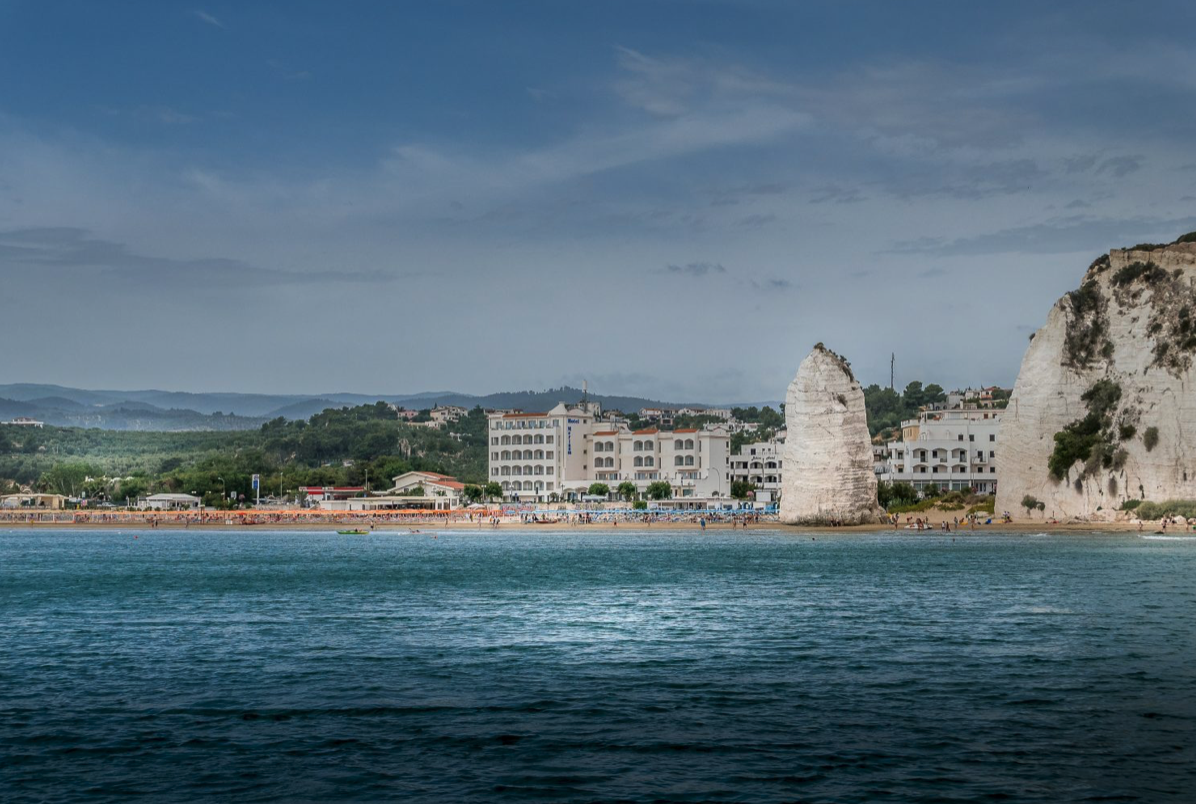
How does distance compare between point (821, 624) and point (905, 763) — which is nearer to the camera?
point (905, 763)

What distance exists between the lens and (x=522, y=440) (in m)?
145

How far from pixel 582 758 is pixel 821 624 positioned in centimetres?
1629

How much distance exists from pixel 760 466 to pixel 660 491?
1434cm

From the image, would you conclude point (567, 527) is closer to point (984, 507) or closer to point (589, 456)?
point (984, 507)

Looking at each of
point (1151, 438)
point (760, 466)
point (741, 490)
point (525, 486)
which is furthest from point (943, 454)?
point (525, 486)

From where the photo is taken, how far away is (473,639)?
28.5m

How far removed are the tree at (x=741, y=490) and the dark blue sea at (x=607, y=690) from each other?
8662 centimetres

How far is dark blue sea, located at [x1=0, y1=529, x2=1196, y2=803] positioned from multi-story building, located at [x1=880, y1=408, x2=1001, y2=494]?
76.9m

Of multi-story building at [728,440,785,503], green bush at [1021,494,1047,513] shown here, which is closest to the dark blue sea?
green bush at [1021,494,1047,513]

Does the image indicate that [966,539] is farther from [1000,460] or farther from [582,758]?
[582,758]

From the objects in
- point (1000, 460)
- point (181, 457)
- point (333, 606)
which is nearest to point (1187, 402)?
point (1000, 460)

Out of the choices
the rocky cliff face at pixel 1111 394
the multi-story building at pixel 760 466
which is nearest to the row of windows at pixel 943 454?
the multi-story building at pixel 760 466

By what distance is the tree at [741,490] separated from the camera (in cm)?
13312

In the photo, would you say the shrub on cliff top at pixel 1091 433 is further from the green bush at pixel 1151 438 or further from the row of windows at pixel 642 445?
the row of windows at pixel 642 445
